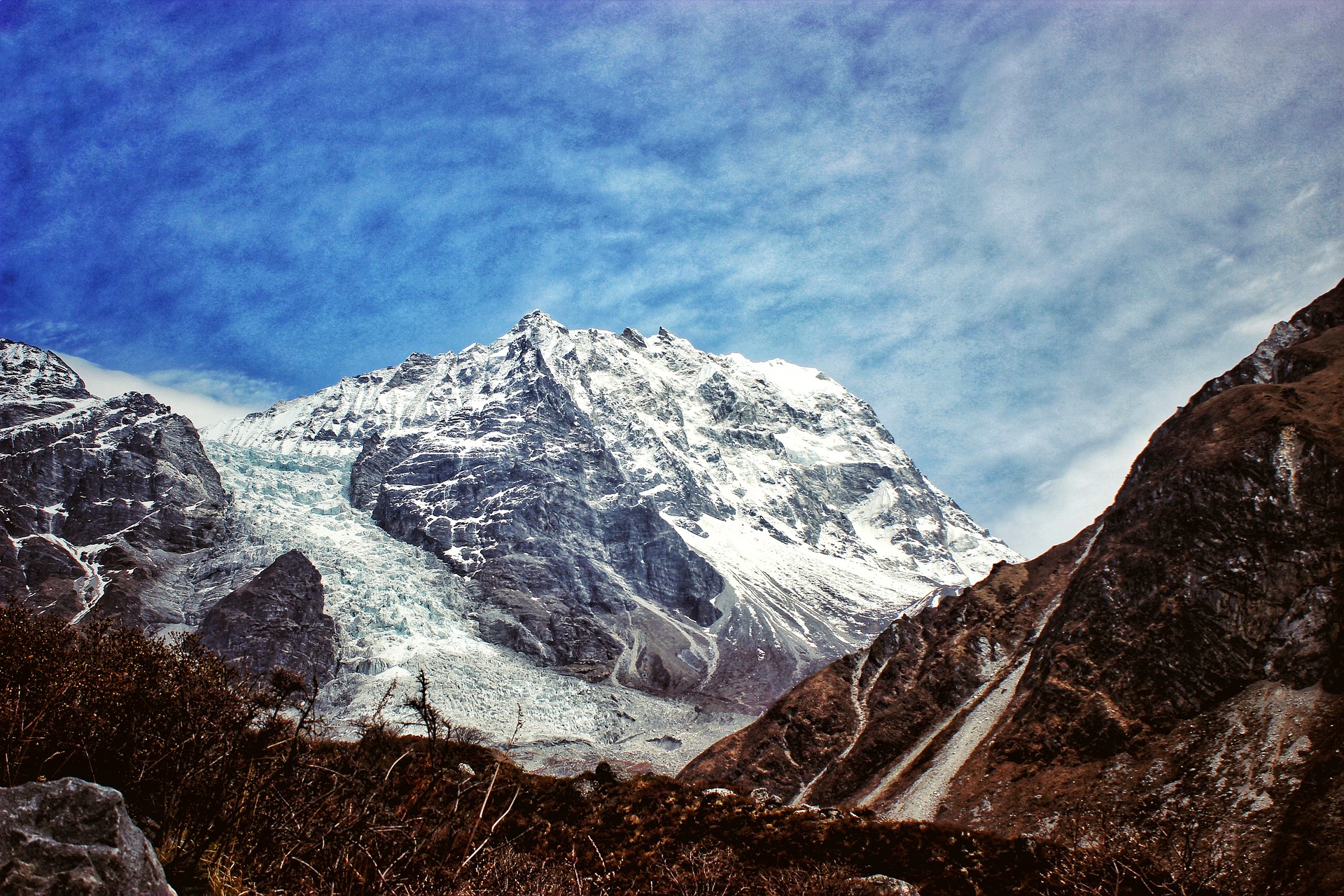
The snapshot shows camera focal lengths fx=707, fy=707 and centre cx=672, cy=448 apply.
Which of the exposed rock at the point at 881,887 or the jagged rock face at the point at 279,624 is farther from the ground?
the jagged rock face at the point at 279,624

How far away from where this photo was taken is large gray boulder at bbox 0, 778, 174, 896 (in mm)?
8227

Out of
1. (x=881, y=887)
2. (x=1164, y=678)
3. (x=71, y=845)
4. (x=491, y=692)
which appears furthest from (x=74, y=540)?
(x=1164, y=678)

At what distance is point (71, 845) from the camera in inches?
334

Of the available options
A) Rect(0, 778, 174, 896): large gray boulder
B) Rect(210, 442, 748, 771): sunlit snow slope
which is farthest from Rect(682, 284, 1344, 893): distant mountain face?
Rect(210, 442, 748, 771): sunlit snow slope

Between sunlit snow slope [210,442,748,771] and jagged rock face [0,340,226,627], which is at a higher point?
jagged rock face [0,340,226,627]

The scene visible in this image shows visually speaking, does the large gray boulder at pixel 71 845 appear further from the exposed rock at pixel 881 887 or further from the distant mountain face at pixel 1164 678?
the distant mountain face at pixel 1164 678

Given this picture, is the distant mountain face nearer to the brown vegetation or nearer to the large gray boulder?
the brown vegetation

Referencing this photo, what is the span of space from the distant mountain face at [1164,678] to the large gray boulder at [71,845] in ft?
150

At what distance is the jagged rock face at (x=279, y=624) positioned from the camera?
6373 inches

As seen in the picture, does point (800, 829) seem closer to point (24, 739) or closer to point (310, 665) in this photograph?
point (24, 739)

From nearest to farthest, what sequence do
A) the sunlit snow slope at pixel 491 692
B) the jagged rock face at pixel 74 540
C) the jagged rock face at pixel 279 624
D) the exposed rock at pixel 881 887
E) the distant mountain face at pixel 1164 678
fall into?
the exposed rock at pixel 881 887 → the distant mountain face at pixel 1164 678 → the sunlit snow slope at pixel 491 692 → the jagged rock face at pixel 74 540 → the jagged rock face at pixel 279 624

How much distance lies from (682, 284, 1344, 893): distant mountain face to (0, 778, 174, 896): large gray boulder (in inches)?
1799

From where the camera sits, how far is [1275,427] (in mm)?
63125

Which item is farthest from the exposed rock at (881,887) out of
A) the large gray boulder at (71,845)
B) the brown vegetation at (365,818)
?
the large gray boulder at (71,845)
